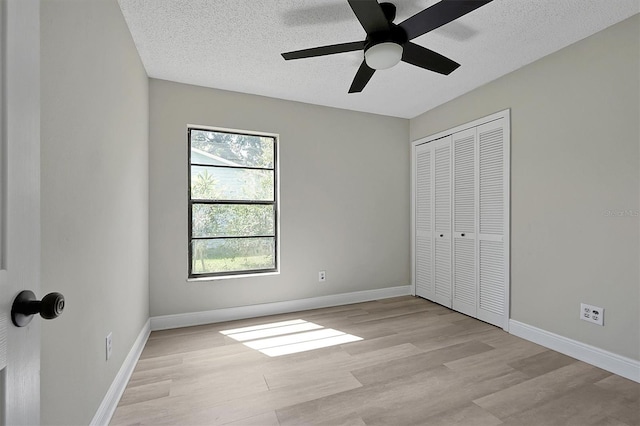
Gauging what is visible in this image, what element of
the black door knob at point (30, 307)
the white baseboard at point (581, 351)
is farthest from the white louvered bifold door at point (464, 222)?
the black door knob at point (30, 307)

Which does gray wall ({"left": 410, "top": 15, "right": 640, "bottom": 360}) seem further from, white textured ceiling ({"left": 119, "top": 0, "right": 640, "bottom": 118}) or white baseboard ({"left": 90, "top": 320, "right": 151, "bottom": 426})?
white baseboard ({"left": 90, "top": 320, "right": 151, "bottom": 426})

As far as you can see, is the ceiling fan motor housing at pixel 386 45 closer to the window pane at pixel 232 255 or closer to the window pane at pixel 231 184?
the window pane at pixel 231 184

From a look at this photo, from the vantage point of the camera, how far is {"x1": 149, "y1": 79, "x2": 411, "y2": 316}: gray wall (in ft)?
9.67

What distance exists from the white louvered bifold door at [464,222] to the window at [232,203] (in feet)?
6.95

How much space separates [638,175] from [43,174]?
3323 mm

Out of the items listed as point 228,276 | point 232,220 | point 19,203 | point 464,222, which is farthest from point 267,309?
point 19,203

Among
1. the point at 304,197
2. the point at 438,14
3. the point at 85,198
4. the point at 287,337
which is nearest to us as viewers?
the point at 85,198

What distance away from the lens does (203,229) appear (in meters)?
3.14

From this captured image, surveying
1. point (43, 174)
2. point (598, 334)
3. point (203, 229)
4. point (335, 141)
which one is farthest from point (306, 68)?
point (598, 334)

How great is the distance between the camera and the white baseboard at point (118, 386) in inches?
60.4

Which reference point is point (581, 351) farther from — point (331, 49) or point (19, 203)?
point (19, 203)

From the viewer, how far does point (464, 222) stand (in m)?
3.32

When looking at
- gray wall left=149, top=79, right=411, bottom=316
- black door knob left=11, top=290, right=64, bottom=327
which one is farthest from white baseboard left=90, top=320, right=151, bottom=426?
black door knob left=11, top=290, right=64, bottom=327

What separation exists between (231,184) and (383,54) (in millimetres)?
2088
